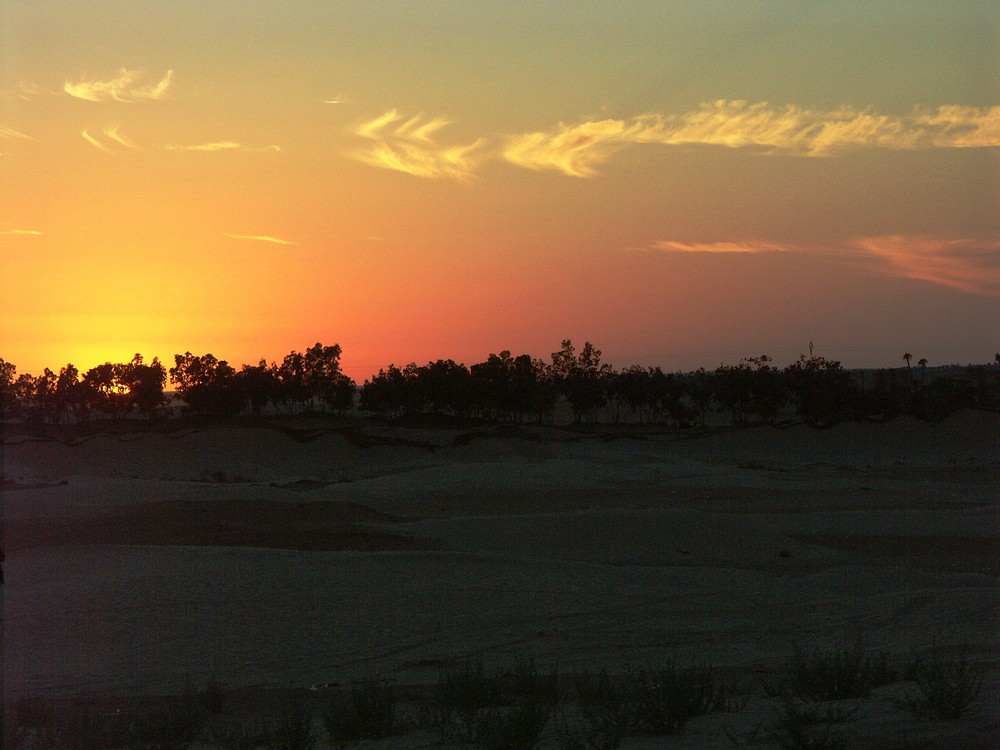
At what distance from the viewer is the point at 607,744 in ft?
26.7

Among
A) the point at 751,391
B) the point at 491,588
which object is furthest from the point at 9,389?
the point at 491,588

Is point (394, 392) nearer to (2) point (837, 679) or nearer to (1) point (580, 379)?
(1) point (580, 379)

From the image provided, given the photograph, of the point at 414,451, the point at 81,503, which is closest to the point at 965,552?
the point at 81,503

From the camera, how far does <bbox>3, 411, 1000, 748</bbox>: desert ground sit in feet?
43.0

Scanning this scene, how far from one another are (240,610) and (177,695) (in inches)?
209

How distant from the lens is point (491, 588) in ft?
64.2

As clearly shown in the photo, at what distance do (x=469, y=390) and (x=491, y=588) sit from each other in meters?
67.7

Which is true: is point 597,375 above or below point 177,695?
above

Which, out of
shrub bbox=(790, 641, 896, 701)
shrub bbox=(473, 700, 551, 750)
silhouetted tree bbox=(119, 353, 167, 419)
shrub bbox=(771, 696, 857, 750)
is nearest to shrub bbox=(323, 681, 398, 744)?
shrub bbox=(473, 700, 551, 750)

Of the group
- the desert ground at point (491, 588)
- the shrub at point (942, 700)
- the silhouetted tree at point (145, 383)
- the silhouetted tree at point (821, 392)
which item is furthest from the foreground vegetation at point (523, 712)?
the silhouetted tree at point (145, 383)

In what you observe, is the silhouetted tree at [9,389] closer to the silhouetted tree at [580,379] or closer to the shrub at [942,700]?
the silhouetted tree at [580,379]

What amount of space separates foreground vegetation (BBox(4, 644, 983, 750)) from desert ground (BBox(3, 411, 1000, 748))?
19 centimetres

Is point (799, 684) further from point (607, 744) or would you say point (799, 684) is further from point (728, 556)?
point (728, 556)

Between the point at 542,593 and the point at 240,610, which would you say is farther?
the point at 542,593
